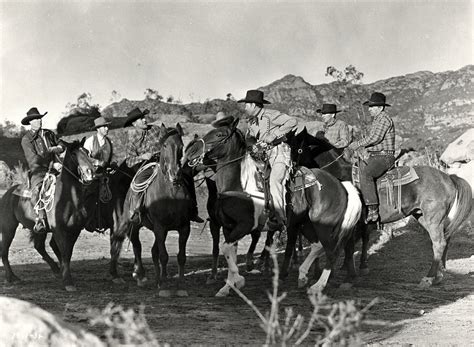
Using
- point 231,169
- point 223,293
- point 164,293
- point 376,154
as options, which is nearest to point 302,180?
point 231,169

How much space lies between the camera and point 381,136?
33.7 feet

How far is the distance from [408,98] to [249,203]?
1429 inches

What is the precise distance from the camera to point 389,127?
10.3 meters

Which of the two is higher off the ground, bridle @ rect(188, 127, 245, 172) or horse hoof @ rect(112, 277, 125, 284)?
bridle @ rect(188, 127, 245, 172)

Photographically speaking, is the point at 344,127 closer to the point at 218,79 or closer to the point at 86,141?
the point at 86,141

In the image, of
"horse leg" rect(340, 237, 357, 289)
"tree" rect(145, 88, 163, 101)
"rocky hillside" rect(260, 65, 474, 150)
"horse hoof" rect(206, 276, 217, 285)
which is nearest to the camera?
"horse leg" rect(340, 237, 357, 289)

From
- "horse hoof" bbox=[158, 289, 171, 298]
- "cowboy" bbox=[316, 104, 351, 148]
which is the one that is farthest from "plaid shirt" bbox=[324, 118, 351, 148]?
"horse hoof" bbox=[158, 289, 171, 298]

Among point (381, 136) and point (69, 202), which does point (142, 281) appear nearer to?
point (69, 202)

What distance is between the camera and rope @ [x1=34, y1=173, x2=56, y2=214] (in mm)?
9391

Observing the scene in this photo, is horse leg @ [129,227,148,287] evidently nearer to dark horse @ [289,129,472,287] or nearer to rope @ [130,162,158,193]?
rope @ [130,162,158,193]

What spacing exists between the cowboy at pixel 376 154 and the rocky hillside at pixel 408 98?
24.0 metres

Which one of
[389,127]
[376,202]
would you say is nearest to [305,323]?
[376,202]

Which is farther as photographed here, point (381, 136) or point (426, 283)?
point (381, 136)

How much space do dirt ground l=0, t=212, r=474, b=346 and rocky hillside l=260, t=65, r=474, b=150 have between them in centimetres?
2318
